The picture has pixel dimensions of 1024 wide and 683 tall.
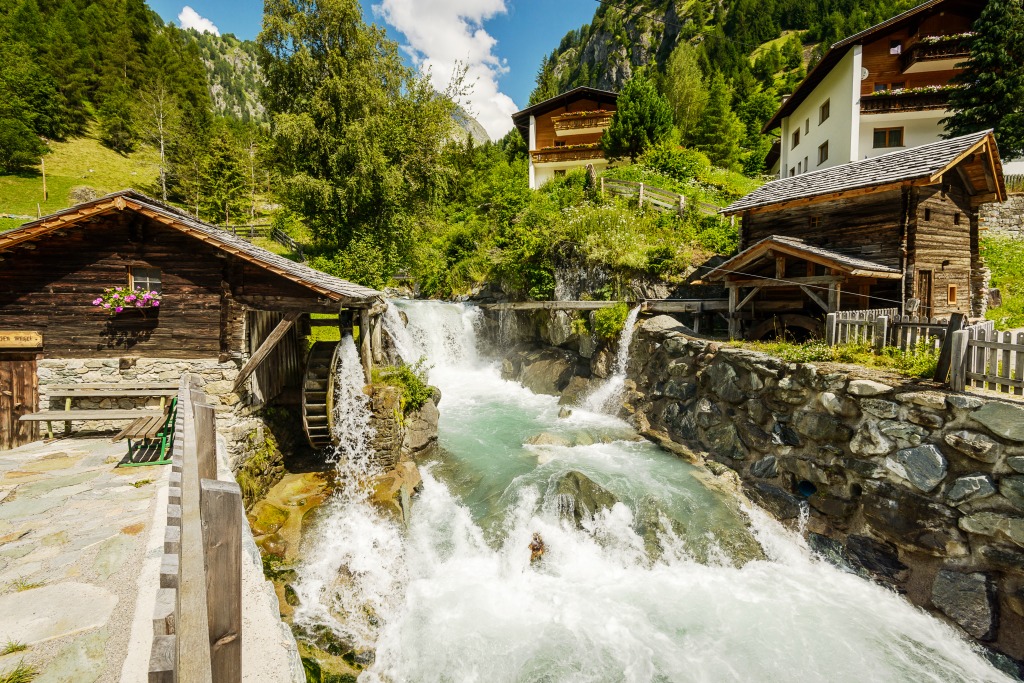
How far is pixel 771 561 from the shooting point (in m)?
8.78

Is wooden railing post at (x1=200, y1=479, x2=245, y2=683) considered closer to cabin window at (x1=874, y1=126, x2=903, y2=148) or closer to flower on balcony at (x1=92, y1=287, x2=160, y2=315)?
flower on balcony at (x1=92, y1=287, x2=160, y2=315)

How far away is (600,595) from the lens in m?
7.79

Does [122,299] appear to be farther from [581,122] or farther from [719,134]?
[719,134]

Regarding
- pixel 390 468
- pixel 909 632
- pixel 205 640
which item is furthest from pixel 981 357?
pixel 390 468

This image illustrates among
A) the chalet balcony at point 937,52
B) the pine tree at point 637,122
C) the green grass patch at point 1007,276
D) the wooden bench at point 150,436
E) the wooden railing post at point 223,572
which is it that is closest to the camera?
the wooden railing post at point 223,572

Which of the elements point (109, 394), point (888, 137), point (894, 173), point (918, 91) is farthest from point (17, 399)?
point (888, 137)

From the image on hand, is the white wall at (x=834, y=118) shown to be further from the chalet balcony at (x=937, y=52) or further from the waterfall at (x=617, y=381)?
the waterfall at (x=617, y=381)

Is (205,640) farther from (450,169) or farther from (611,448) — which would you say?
(450,169)

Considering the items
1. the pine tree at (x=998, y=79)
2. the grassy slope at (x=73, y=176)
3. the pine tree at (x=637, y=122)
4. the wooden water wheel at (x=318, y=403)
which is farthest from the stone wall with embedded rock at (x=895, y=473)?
the grassy slope at (x=73, y=176)

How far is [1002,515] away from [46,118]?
65680mm

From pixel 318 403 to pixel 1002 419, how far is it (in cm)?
1338

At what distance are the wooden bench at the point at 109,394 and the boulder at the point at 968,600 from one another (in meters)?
15.1

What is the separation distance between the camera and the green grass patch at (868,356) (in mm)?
8523

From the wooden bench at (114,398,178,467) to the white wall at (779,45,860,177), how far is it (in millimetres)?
29980
